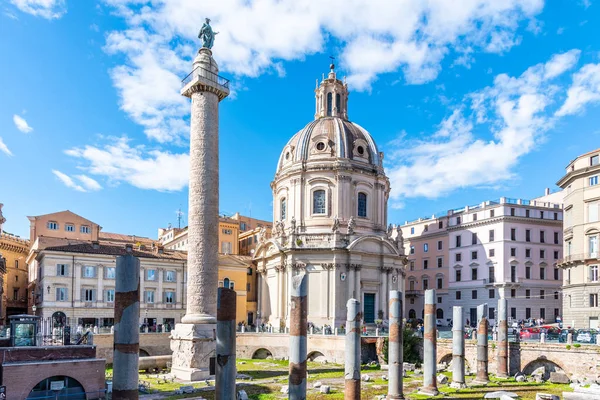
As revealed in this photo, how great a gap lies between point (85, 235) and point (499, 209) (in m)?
43.3

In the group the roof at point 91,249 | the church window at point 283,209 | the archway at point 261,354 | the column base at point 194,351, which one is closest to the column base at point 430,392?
the column base at point 194,351

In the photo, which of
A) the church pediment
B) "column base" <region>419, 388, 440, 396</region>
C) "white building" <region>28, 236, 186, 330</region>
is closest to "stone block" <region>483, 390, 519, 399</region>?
"column base" <region>419, 388, 440, 396</region>

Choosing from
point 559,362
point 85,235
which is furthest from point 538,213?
point 85,235

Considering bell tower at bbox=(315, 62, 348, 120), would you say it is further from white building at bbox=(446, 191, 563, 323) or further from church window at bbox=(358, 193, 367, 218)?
white building at bbox=(446, 191, 563, 323)

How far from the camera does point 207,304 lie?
3091 centimetres

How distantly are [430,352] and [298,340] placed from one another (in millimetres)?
10056

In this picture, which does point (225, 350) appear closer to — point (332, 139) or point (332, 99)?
point (332, 139)

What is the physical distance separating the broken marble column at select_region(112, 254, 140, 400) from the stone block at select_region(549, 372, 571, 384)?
931 inches

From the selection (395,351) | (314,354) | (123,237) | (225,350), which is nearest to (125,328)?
(225,350)

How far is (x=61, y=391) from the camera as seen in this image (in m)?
22.9

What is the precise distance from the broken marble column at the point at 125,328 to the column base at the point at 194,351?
54.9ft

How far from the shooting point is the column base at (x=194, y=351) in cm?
2973

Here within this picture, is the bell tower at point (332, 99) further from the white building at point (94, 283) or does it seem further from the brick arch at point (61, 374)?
the brick arch at point (61, 374)

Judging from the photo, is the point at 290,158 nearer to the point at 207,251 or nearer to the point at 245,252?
the point at 245,252
